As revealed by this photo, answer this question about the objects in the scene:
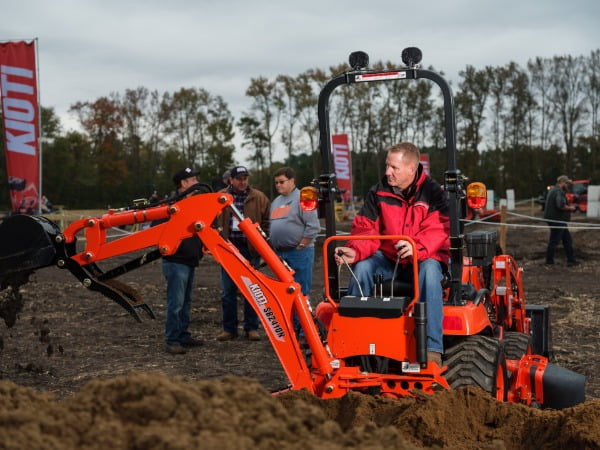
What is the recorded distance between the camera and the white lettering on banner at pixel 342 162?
3312cm

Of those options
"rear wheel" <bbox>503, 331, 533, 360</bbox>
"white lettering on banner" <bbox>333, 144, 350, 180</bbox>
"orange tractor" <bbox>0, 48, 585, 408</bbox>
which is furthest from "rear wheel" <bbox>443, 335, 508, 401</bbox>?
"white lettering on banner" <bbox>333, 144, 350, 180</bbox>

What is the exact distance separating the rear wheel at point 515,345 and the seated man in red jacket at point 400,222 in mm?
918

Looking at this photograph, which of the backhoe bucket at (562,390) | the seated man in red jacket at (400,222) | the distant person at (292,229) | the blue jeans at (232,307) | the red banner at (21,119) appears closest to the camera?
the seated man in red jacket at (400,222)

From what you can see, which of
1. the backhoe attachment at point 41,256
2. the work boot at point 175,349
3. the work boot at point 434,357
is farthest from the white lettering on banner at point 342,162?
the work boot at point 434,357

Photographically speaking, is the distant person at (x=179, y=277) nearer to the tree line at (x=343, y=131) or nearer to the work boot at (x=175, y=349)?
the work boot at (x=175, y=349)

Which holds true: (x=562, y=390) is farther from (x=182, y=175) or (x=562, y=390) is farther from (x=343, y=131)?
(x=343, y=131)

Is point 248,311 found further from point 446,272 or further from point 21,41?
point 21,41

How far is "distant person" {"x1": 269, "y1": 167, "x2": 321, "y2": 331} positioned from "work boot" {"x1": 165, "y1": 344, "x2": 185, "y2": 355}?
1411 millimetres

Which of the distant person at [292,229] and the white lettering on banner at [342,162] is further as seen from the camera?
the white lettering on banner at [342,162]

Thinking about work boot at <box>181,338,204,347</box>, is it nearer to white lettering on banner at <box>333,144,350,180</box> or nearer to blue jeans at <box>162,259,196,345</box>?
blue jeans at <box>162,259,196,345</box>

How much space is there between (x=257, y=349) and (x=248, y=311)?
707 millimetres

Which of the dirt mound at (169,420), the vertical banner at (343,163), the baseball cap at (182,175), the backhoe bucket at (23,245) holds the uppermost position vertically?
→ the vertical banner at (343,163)

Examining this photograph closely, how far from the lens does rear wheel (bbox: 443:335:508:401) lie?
4324 mm

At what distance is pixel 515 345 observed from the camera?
17.3 ft
